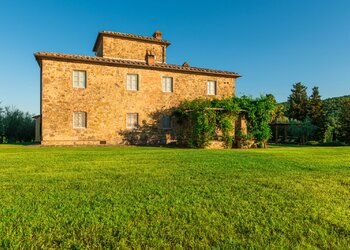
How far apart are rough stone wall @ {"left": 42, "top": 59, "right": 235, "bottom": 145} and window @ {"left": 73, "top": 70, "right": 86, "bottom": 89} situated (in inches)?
10.7

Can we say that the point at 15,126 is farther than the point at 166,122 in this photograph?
Yes

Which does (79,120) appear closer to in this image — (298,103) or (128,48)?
(128,48)

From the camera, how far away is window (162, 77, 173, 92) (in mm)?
18672

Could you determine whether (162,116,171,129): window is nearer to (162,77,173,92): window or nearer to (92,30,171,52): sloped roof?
(162,77,173,92): window

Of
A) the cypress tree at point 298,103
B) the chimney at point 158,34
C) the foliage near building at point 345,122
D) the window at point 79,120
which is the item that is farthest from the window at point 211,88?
the cypress tree at point 298,103

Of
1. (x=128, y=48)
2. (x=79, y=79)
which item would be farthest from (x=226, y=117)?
(x=128, y=48)

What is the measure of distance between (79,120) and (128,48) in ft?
28.6

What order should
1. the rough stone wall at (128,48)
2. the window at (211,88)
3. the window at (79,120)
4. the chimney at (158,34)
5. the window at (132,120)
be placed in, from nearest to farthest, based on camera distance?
the window at (79,120) < the window at (132,120) < the window at (211,88) < the rough stone wall at (128,48) < the chimney at (158,34)

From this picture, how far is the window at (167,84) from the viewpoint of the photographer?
1867 cm

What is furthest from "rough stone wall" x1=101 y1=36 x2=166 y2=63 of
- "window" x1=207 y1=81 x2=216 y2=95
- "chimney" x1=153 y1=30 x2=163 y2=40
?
"window" x1=207 y1=81 x2=216 y2=95

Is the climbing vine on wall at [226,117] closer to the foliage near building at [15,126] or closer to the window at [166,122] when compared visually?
the window at [166,122]

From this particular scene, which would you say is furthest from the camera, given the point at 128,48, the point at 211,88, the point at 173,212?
the point at 128,48

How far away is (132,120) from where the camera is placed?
17750mm

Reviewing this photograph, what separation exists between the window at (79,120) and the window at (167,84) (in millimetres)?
6414
